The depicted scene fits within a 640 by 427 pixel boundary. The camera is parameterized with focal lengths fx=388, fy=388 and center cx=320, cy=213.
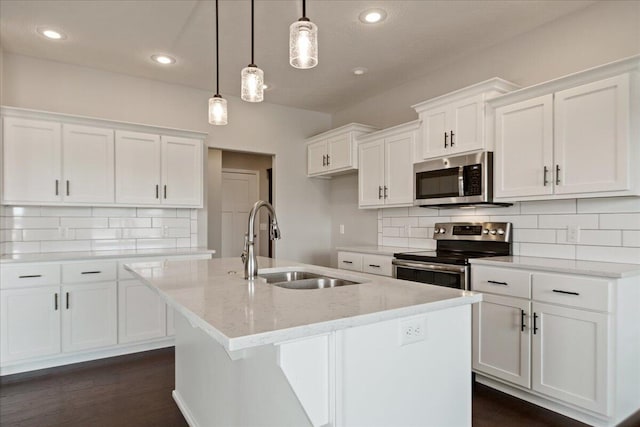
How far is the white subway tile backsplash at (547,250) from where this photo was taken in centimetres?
273

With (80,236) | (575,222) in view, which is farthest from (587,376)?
(80,236)

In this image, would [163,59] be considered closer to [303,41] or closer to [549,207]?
[303,41]

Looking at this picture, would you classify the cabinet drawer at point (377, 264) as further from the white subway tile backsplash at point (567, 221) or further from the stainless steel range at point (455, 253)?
the white subway tile backsplash at point (567, 221)

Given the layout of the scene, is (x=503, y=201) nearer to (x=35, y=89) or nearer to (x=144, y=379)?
(x=144, y=379)

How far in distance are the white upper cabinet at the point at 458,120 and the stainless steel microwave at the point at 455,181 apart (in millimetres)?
83

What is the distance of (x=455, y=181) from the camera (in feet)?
10.5

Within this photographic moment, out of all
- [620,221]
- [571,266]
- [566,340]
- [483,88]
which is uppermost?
[483,88]

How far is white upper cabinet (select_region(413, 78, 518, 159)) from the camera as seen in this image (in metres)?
2.99

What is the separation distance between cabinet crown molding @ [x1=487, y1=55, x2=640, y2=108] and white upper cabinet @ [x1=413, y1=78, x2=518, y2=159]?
114 millimetres

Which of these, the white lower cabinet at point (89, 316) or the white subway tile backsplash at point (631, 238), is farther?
the white lower cabinet at point (89, 316)

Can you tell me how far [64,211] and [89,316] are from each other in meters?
1.05

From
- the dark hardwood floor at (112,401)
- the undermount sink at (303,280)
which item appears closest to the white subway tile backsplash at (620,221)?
the dark hardwood floor at (112,401)

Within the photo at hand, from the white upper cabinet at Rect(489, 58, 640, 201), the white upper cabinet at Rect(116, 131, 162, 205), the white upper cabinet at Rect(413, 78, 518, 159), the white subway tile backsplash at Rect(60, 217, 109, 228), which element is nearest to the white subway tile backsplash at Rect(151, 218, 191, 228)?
the white upper cabinet at Rect(116, 131, 162, 205)

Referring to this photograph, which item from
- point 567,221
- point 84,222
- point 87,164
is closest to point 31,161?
point 87,164
